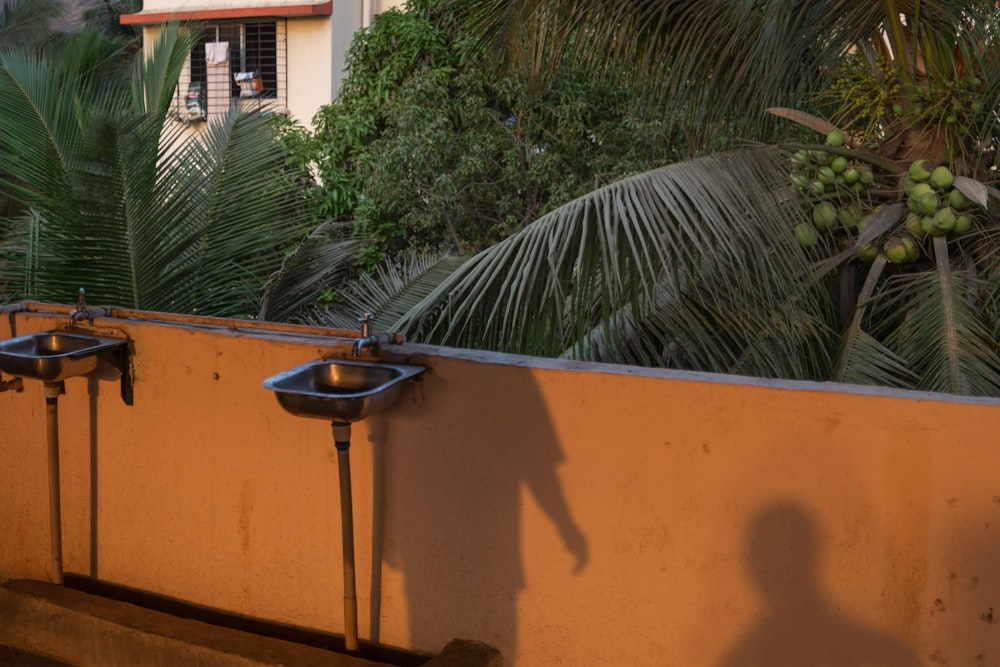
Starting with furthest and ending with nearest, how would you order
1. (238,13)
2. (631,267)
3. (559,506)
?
(238,13) → (631,267) → (559,506)

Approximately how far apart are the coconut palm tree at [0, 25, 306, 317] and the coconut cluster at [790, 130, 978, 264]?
10.5ft

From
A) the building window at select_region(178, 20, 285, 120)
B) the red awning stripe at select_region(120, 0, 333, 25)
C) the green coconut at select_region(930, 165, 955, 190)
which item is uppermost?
the red awning stripe at select_region(120, 0, 333, 25)

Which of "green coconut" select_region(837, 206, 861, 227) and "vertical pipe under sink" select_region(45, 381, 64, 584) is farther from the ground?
"green coconut" select_region(837, 206, 861, 227)

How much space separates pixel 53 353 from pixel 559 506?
2081 millimetres

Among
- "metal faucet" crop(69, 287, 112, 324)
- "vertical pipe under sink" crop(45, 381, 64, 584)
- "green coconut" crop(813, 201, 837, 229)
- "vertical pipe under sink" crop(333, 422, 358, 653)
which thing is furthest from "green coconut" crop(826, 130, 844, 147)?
"vertical pipe under sink" crop(45, 381, 64, 584)

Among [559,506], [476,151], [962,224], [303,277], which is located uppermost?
[476,151]

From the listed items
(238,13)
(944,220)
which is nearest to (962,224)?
(944,220)

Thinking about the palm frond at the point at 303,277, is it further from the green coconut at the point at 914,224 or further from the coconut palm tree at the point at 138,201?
the green coconut at the point at 914,224

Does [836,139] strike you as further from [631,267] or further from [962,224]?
[631,267]

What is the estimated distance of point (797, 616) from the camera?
286cm

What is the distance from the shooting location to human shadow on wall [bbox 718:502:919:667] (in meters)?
2.80

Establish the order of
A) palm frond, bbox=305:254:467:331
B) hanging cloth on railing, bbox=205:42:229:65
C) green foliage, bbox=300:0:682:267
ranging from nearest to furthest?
1. palm frond, bbox=305:254:467:331
2. green foliage, bbox=300:0:682:267
3. hanging cloth on railing, bbox=205:42:229:65

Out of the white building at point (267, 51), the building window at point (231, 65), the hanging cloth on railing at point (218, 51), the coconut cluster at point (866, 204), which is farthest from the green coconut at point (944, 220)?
the hanging cloth on railing at point (218, 51)

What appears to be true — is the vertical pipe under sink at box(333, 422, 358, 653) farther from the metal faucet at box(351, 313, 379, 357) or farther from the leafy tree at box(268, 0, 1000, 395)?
the leafy tree at box(268, 0, 1000, 395)
